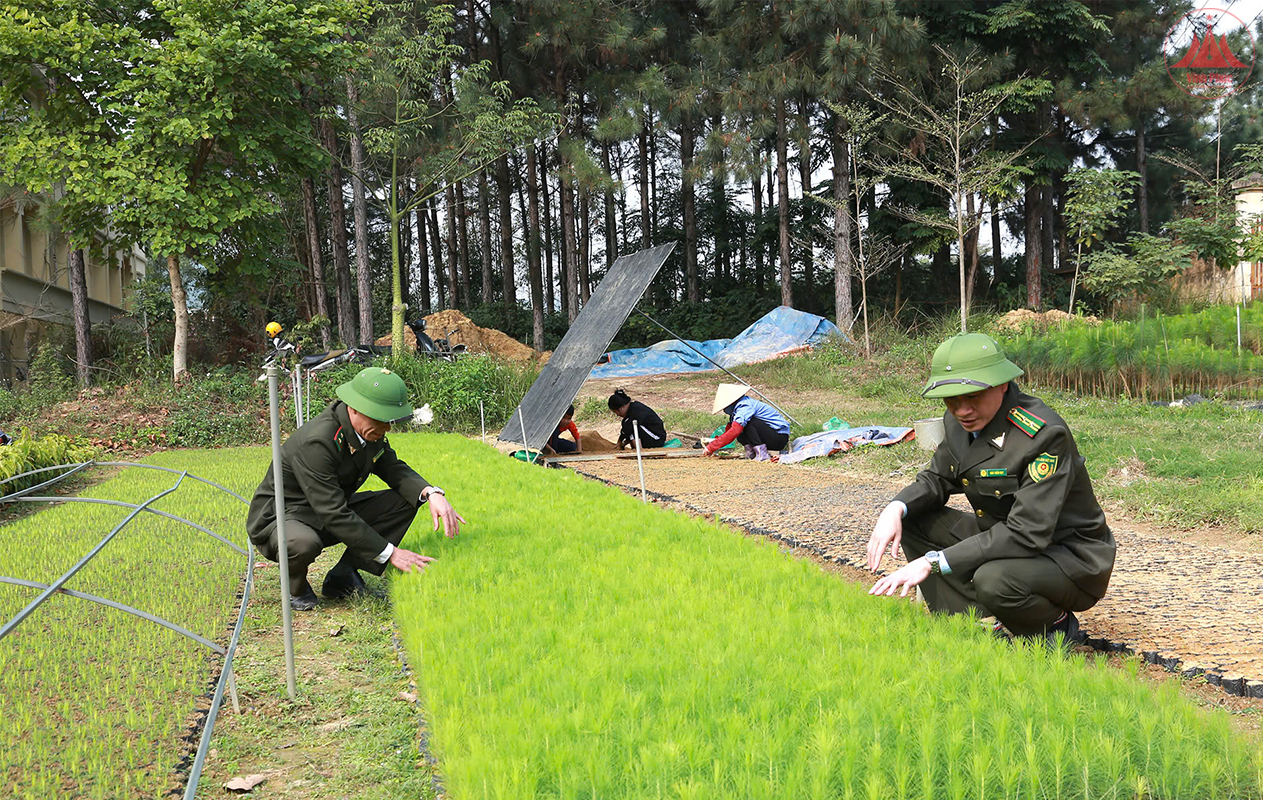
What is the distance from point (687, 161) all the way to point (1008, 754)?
80.9 ft

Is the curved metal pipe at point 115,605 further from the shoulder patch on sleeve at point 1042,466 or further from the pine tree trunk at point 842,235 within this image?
the pine tree trunk at point 842,235

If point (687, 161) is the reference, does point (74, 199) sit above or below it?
below

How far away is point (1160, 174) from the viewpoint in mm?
26328

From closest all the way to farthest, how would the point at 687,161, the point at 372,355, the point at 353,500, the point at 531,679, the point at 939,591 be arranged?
the point at 531,679
the point at 939,591
the point at 353,500
the point at 372,355
the point at 687,161

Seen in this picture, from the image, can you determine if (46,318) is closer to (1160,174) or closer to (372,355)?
(372,355)

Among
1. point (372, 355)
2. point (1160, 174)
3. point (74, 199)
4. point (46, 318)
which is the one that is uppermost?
point (1160, 174)

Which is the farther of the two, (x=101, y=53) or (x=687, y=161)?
(x=687, y=161)

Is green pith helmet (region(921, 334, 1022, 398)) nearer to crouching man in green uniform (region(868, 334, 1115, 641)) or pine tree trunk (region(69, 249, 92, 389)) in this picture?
crouching man in green uniform (region(868, 334, 1115, 641))

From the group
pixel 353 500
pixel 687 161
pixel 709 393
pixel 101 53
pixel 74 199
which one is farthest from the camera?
pixel 687 161

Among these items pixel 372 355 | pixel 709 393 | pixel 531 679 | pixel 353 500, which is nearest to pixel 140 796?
pixel 531 679

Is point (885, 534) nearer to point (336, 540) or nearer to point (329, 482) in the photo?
point (329, 482)

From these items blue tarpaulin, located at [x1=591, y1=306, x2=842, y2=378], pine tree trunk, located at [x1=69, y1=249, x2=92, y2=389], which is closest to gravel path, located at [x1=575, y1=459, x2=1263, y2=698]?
blue tarpaulin, located at [x1=591, y1=306, x2=842, y2=378]

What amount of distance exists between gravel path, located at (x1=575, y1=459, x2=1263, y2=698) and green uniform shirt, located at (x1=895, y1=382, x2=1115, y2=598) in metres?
0.47

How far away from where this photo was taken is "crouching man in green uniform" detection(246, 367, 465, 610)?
4.26m
